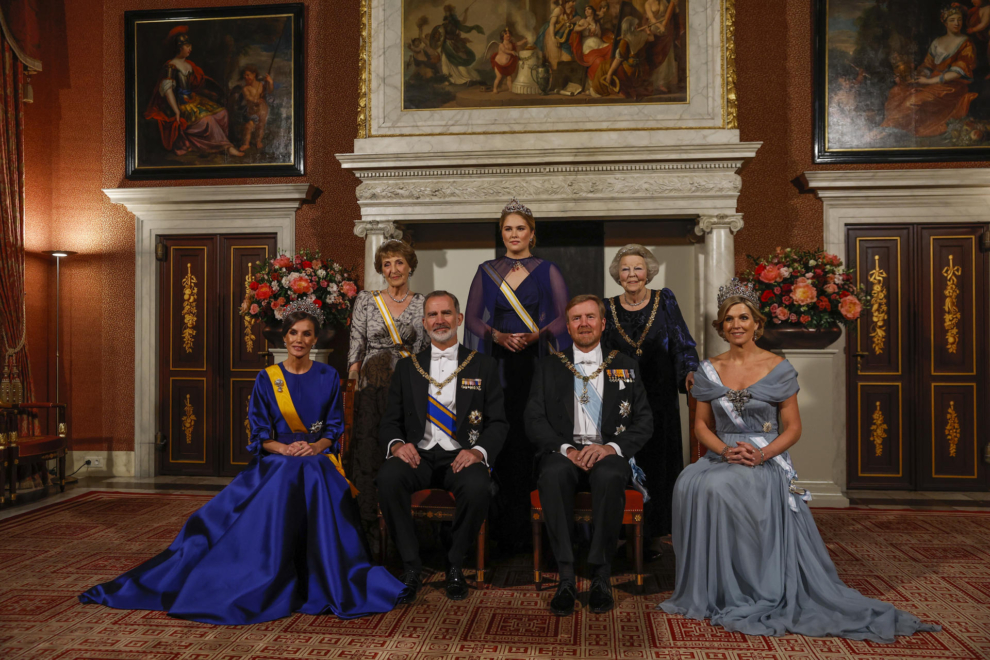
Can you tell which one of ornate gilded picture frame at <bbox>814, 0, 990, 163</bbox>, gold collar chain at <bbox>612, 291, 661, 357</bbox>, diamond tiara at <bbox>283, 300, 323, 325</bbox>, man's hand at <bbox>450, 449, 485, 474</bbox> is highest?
ornate gilded picture frame at <bbox>814, 0, 990, 163</bbox>

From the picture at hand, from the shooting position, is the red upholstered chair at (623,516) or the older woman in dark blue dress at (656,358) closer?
the red upholstered chair at (623,516)

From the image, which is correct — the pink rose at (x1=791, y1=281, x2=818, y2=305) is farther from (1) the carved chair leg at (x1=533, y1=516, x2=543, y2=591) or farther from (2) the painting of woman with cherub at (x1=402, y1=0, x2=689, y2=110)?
(1) the carved chair leg at (x1=533, y1=516, x2=543, y2=591)

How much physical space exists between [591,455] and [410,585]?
101cm

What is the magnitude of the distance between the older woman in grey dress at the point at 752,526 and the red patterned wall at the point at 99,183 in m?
4.09

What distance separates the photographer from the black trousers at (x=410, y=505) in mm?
3141

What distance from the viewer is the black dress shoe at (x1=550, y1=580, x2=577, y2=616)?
116 inches

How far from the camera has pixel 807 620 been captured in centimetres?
276

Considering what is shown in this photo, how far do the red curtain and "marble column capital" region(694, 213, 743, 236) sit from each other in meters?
5.93

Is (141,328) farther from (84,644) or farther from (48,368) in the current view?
(84,644)

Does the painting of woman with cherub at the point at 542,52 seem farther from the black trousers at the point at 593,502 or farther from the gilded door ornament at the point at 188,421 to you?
the black trousers at the point at 593,502

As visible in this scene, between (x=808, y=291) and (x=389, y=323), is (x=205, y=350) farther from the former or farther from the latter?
(x=808, y=291)

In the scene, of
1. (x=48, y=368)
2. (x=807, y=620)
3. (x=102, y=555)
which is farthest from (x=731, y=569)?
(x=48, y=368)

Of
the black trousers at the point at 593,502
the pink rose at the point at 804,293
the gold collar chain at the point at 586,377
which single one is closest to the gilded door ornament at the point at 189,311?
the gold collar chain at the point at 586,377

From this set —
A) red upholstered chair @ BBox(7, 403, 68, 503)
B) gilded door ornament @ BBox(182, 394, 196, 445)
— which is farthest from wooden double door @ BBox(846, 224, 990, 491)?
red upholstered chair @ BBox(7, 403, 68, 503)
